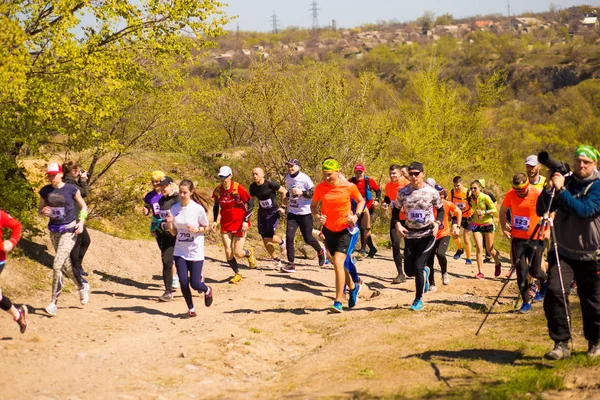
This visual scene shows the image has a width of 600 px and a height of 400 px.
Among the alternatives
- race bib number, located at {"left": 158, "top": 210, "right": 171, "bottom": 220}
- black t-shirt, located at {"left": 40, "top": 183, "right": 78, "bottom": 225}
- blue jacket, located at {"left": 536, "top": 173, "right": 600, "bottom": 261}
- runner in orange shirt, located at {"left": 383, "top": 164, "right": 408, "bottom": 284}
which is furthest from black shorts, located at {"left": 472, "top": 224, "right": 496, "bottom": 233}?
black t-shirt, located at {"left": 40, "top": 183, "right": 78, "bottom": 225}

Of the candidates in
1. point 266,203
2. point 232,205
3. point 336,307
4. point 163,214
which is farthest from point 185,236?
point 266,203

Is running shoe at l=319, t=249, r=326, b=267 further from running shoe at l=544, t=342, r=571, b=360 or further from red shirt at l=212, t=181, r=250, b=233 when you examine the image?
running shoe at l=544, t=342, r=571, b=360

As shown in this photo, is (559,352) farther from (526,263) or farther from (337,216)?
(337,216)

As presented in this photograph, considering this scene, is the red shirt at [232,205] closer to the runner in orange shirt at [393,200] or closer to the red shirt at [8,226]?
the runner in orange shirt at [393,200]

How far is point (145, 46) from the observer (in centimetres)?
1434

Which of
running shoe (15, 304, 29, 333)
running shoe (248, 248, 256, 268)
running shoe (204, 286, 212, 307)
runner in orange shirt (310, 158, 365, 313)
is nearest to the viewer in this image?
running shoe (15, 304, 29, 333)

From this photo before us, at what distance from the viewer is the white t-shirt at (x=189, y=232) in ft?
32.3

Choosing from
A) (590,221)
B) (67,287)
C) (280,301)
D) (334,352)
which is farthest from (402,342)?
(67,287)

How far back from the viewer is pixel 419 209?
10.0 meters

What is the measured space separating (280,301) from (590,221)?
5781 millimetres

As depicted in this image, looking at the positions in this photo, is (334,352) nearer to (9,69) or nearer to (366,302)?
(366,302)

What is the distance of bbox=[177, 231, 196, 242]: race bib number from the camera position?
9857mm

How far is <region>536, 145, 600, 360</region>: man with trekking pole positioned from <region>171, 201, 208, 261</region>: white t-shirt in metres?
4.91

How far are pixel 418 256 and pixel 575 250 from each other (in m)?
3.14
